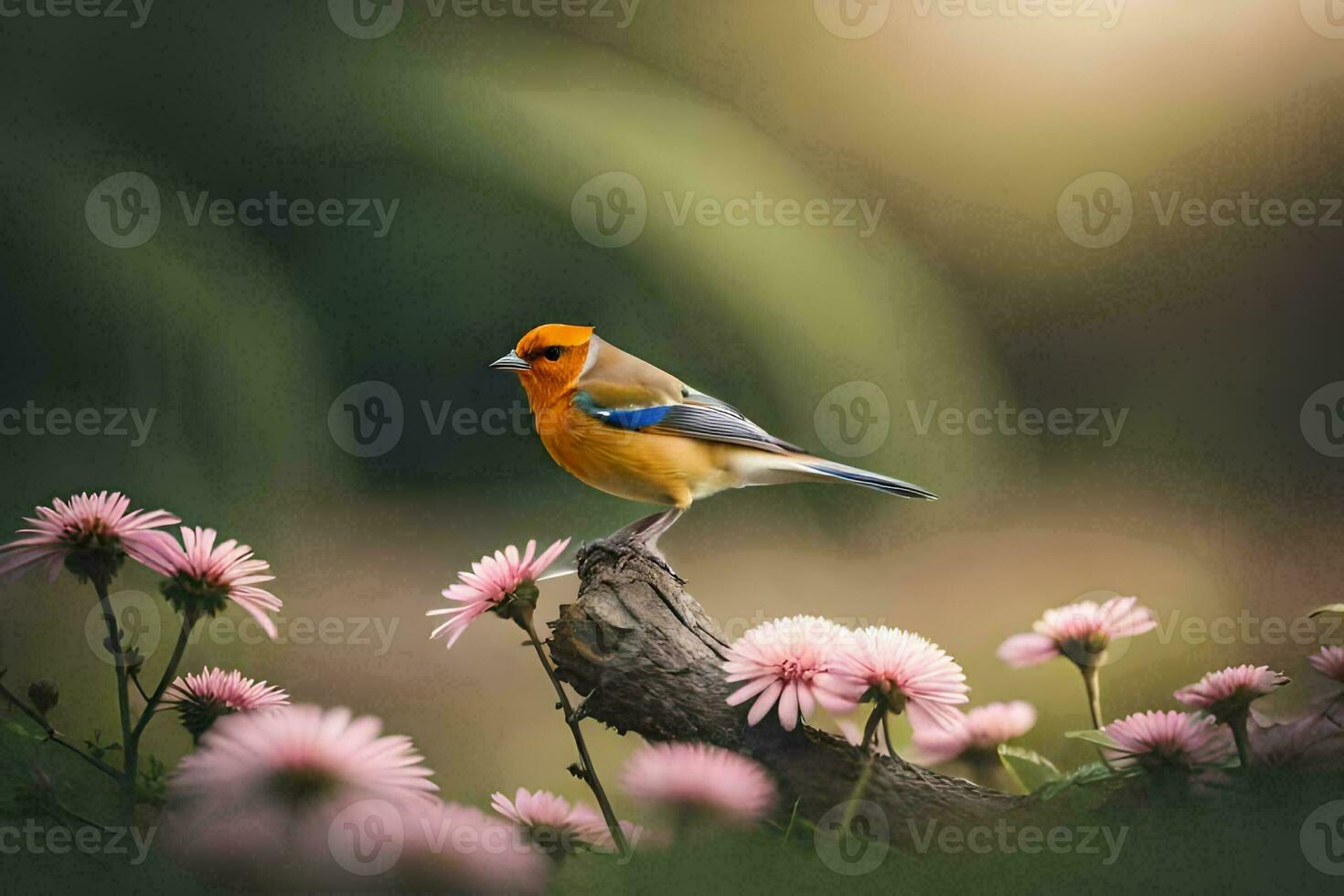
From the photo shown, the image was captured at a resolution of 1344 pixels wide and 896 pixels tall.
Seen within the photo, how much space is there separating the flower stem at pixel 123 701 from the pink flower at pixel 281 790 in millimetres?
58

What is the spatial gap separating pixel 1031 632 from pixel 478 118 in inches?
56.0

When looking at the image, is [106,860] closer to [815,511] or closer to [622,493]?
[622,493]

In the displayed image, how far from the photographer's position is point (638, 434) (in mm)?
1691

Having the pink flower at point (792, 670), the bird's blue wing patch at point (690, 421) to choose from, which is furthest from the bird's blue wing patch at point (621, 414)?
the pink flower at point (792, 670)

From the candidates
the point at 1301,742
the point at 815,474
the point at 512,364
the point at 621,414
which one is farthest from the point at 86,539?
A: the point at 1301,742

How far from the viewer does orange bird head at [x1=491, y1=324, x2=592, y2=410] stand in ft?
5.48

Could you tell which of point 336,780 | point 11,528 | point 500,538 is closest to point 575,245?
point 500,538

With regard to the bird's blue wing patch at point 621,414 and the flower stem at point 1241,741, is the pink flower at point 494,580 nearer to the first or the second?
the bird's blue wing patch at point 621,414

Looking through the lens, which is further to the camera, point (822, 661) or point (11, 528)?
point (11, 528)

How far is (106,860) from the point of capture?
1.18m

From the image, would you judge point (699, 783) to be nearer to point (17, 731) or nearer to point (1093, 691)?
→ point (1093, 691)

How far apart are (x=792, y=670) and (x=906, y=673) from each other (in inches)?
4.6

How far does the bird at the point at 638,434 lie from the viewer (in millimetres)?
1681

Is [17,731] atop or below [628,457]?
below
